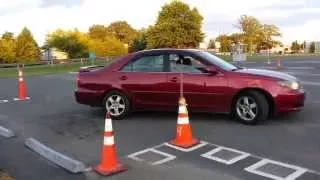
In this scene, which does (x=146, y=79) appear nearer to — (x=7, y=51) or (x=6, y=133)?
(x=6, y=133)

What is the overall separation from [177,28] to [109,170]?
4923 cm

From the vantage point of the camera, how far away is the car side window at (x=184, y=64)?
9078 millimetres

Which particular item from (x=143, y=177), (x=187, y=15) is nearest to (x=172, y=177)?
(x=143, y=177)

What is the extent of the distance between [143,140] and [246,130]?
1.80m

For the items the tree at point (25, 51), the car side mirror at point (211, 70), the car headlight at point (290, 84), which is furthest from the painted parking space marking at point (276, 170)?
the tree at point (25, 51)

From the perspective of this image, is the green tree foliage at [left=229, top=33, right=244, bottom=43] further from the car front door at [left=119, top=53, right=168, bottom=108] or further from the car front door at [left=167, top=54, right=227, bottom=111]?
the car front door at [left=167, top=54, right=227, bottom=111]

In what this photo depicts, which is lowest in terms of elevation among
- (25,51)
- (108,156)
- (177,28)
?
(108,156)

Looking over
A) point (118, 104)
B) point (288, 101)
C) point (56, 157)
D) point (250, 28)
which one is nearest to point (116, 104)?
point (118, 104)

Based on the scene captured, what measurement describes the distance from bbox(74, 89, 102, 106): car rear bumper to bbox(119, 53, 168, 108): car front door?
0.64 m

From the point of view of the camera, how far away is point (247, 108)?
340 inches

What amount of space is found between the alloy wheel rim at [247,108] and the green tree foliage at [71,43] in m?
55.9

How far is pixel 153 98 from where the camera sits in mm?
9438

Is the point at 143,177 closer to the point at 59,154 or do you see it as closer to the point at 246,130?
the point at 59,154

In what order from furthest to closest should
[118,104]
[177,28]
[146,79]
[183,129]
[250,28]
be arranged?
[250,28] → [177,28] → [118,104] → [146,79] → [183,129]
